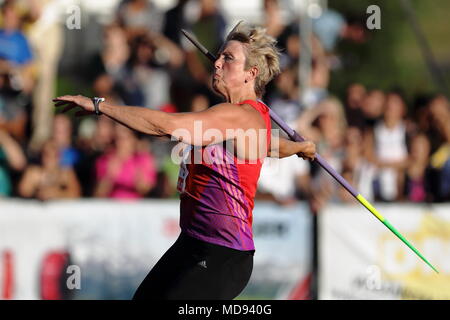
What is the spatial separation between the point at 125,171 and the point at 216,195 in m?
4.45

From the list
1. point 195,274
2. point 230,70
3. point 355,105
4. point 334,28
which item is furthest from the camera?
point 334,28

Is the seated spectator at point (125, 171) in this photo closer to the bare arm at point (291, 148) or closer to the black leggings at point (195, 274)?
the bare arm at point (291, 148)

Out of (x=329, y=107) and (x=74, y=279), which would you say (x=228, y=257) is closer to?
(x=74, y=279)

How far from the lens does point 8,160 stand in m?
10.3

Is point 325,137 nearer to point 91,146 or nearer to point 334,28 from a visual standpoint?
point 334,28

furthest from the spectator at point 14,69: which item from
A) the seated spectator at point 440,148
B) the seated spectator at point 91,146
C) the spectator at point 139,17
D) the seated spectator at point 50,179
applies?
the seated spectator at point 440,148

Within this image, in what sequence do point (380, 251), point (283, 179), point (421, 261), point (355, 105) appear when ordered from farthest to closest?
1. point (355, 105)
2. point (283, 179)
3. point (380, 251)
4. point (421, 261)

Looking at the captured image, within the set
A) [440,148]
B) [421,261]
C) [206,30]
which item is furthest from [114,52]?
[421,261]

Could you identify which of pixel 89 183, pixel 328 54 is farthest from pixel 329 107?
pixel 89 183

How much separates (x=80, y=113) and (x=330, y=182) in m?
4.77

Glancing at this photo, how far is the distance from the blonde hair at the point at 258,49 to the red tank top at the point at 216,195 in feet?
0.74

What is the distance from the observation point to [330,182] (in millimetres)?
9766

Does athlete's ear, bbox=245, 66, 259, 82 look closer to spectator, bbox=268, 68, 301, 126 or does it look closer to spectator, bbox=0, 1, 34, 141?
spectator, bbox=268, 68, 301, 126

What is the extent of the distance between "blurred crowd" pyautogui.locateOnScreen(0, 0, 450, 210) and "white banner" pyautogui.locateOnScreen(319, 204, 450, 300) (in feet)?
0.97
